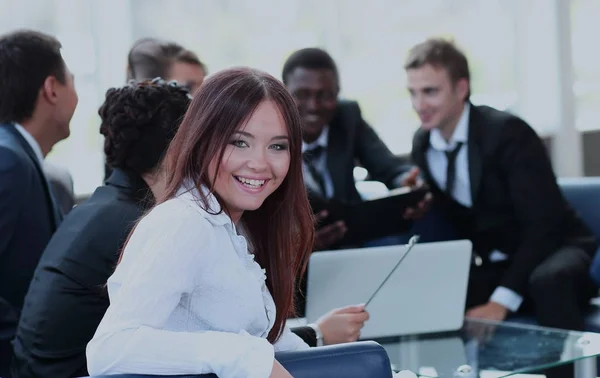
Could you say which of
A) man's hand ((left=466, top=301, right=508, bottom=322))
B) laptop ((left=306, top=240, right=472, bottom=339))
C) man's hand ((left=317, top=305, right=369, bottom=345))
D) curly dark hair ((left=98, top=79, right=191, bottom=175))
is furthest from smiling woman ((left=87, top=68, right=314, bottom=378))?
man's hand ((left=466, top=301, right=508, bottom=322))

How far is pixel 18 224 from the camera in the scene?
9.85 ft

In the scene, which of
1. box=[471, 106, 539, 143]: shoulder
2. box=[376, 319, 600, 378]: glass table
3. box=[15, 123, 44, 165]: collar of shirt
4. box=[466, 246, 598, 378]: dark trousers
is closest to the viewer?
box=[376, 319, 600, 378]: glass table

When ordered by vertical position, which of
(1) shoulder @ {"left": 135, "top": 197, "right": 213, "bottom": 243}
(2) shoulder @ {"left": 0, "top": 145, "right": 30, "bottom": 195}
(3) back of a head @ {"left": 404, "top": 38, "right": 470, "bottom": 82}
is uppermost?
(3) back of a head @ {"left": 404, "top": 38, "right": 470, "bottom": 82}

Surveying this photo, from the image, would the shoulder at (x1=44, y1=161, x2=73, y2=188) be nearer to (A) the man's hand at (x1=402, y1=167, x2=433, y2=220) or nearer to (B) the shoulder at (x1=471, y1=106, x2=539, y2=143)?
(A) the man's hand at (x1=402, y1=167, x2=433, y2=220)

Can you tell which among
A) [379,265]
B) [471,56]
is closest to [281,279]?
[379,265]

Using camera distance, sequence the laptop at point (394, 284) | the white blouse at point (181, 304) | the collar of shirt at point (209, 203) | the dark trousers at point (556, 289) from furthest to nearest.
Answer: the dark trousers at point (556, 289) → the laptop at point (394, 284) → the collar of shirt at point (209, 203) → the white blouse at point (181, 304)

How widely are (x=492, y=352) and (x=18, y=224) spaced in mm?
1489

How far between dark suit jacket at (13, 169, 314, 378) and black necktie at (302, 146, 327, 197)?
5.79ft

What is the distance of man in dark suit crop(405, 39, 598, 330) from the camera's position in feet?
12.0

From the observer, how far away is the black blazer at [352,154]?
419 cm

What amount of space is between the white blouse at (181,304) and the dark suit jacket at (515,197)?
2.14m

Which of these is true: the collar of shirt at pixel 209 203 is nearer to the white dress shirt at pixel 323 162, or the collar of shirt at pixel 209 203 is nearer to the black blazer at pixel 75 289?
the black blazer at pixel 75 289

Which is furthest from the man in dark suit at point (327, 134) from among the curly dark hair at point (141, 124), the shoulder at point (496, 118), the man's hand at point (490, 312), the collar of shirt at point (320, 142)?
the curly dark hair at point (141, 124)

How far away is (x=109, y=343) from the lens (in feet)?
5.49
